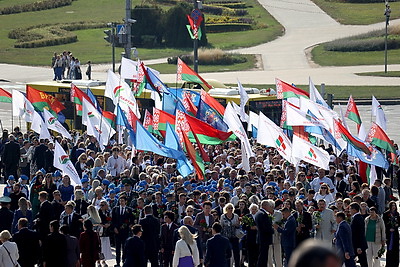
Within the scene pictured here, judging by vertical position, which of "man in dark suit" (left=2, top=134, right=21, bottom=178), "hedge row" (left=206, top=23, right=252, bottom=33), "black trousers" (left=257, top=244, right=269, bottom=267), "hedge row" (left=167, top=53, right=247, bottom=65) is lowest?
"hedge row" (left=167, top=53, right=247, bottom=65)

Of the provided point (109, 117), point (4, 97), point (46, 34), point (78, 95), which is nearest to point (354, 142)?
point (109, 117)

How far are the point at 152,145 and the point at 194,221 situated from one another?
11.7 feet

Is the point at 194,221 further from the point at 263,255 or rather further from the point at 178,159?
the point at 178,159

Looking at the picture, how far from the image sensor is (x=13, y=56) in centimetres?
6919

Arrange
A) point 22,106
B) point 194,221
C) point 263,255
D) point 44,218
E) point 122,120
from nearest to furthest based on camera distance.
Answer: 1. point 194,221
2. point 263,255
3. point 44,218
4. point 122,120
5. point 22,106

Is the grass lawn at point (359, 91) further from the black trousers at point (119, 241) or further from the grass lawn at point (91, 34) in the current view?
the black trousers at point (119, 241)

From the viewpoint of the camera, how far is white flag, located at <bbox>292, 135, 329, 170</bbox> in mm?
18172

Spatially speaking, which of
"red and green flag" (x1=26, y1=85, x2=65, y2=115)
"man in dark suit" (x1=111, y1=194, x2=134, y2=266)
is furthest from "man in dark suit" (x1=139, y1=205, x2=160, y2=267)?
"red and green flag" (x1=26, y1=85, x2=65, y2=115)

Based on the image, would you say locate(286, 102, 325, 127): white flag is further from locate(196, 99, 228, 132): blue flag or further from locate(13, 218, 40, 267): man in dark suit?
locate(13, 218, 40, 267): man in dark suit

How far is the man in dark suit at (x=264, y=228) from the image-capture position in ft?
47.7

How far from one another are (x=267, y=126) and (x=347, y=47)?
47914 millimetres

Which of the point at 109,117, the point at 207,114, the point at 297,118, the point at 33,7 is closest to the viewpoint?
the point at 297,118

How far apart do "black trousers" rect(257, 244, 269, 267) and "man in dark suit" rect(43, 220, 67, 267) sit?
3247 millimetres

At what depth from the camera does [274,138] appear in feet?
65.5
